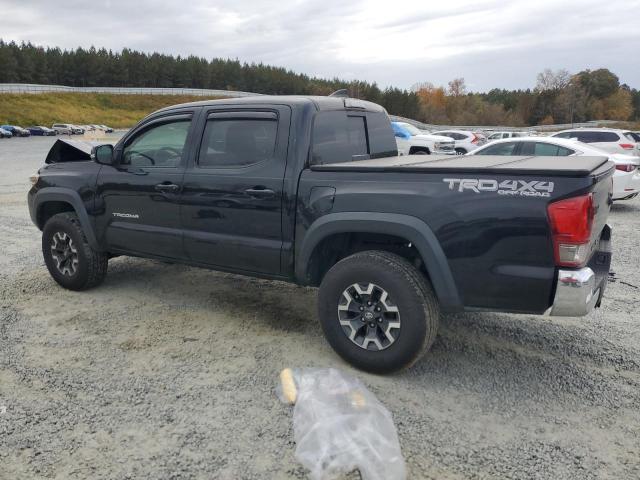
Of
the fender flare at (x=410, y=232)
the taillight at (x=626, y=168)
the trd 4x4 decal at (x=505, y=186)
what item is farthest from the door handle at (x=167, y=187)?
the taillight at (x=626, y=168)

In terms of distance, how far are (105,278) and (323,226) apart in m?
3.26

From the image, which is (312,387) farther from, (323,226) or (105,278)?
(105,278)

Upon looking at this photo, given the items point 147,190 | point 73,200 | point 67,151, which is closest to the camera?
point 147,190

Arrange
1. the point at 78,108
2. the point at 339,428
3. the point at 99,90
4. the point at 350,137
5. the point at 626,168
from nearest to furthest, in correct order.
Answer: the point at 339,428, the point at 350,137, the point at 626,168, the point at 78,108, the point at 99,90

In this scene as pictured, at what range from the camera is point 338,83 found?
11806 cm

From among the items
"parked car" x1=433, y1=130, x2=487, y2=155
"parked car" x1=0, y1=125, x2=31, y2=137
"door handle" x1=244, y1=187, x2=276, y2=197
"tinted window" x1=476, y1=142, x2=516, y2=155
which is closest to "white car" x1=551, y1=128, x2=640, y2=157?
"tinted window" x1=476, y1=142, x2=516, y2=155

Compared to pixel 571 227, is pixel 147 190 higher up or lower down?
lower down

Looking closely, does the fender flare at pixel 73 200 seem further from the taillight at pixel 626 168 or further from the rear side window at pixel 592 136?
the rear side window at pixel 592 136

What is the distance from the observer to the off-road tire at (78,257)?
5.21 meters

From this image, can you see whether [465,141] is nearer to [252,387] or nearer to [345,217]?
[345,217]

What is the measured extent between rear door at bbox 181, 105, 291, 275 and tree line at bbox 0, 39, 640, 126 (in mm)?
84650

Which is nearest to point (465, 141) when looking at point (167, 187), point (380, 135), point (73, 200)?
point (380, 135)

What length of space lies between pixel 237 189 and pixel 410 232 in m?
1.46

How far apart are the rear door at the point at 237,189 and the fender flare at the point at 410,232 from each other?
46cm
